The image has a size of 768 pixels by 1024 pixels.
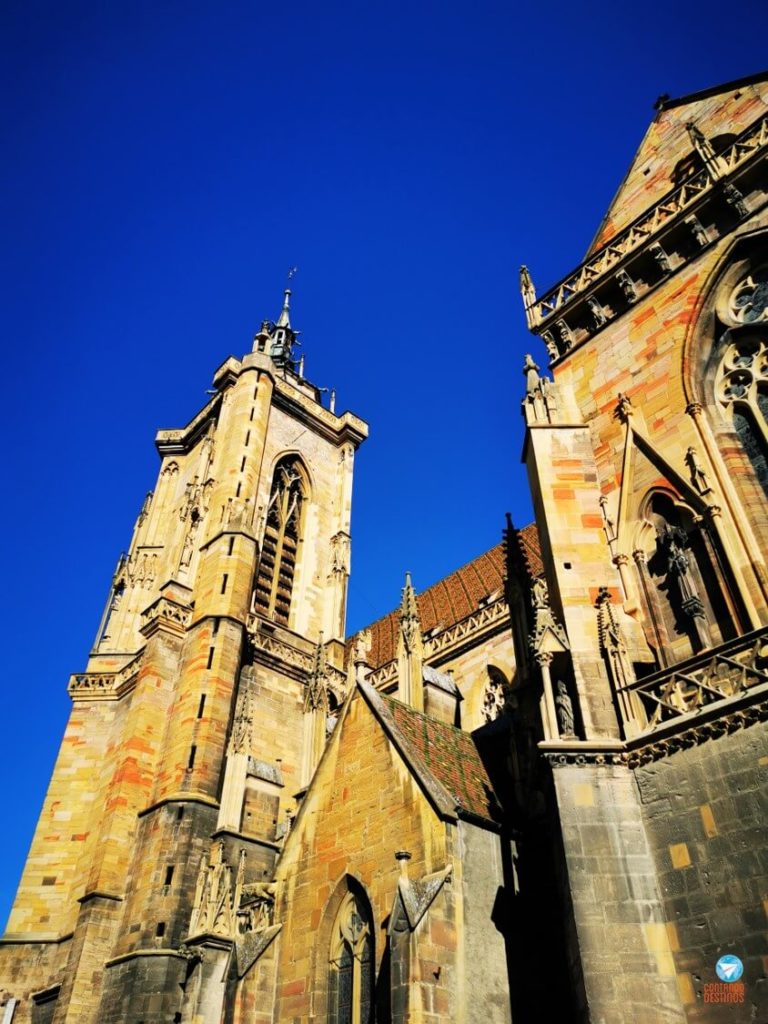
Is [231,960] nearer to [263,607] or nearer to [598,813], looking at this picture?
[598,813]

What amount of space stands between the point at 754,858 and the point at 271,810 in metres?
12.8

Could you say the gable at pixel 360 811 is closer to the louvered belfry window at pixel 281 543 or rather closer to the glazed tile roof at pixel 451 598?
the glazed tile roof at pixel 451 598

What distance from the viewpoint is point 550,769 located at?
341 inches

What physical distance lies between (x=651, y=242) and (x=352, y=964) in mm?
11354

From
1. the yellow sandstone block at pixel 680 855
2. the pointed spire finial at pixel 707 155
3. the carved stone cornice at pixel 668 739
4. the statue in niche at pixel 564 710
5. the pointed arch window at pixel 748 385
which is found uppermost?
the pointed spire finial at pixel 707 155

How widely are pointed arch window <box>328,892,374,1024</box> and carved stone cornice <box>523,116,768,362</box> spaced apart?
364 inches

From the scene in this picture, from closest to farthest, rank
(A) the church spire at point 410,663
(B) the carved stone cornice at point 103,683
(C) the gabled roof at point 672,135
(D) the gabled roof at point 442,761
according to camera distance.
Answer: (D) the gabled roof at point 442,761 < (C) the gabled roof at point 672,135 < (A) the church spire at point 410,663 < (B) the carved stone cornice at point 103,683

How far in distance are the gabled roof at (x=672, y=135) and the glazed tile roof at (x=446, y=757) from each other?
8.80 meters

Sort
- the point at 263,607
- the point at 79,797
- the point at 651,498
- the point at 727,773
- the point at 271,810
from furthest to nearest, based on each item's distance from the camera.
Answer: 1. the point at 263,607
2. the point at 79,797
3. the point at 271,810
4. the point at 651,498
5. the point at 727,773

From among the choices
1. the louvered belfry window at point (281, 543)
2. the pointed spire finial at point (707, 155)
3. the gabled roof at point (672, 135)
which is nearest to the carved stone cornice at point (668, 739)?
the pointed spire finial at point (707, 155)

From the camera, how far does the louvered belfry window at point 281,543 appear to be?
24.9 meters

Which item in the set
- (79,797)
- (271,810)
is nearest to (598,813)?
(271,810)

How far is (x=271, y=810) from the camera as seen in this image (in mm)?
18000

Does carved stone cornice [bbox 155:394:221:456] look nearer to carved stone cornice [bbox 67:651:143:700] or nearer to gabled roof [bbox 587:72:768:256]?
carved stone cornice [bbox 67:651:143:700]
